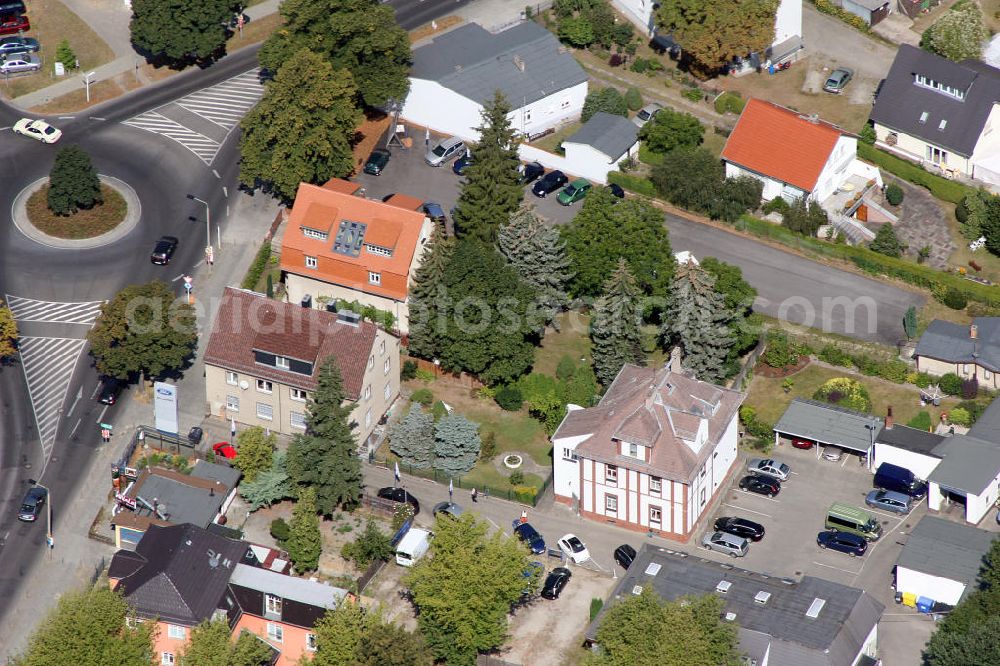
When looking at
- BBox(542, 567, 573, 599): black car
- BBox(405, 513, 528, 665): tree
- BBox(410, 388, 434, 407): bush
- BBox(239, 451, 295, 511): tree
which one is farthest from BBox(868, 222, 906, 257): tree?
BBox(239, 451, 295, 511): tree

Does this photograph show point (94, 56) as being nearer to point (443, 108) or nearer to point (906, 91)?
point (443, 108)

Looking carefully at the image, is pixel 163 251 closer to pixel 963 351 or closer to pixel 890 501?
pixel 890 501

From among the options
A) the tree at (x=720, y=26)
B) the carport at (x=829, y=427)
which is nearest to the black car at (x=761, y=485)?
the carport at (x=829, y=427)

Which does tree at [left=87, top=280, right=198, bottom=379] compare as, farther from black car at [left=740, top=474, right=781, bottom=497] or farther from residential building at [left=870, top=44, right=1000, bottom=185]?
residential building at [left=870, top=44, right=1000, bottom=185]

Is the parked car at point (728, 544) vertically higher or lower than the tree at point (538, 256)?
lower

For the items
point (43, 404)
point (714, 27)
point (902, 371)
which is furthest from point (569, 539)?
point (714, 27)

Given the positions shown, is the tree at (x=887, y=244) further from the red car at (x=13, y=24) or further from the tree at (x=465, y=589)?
the red car at (x=13, y=24)
